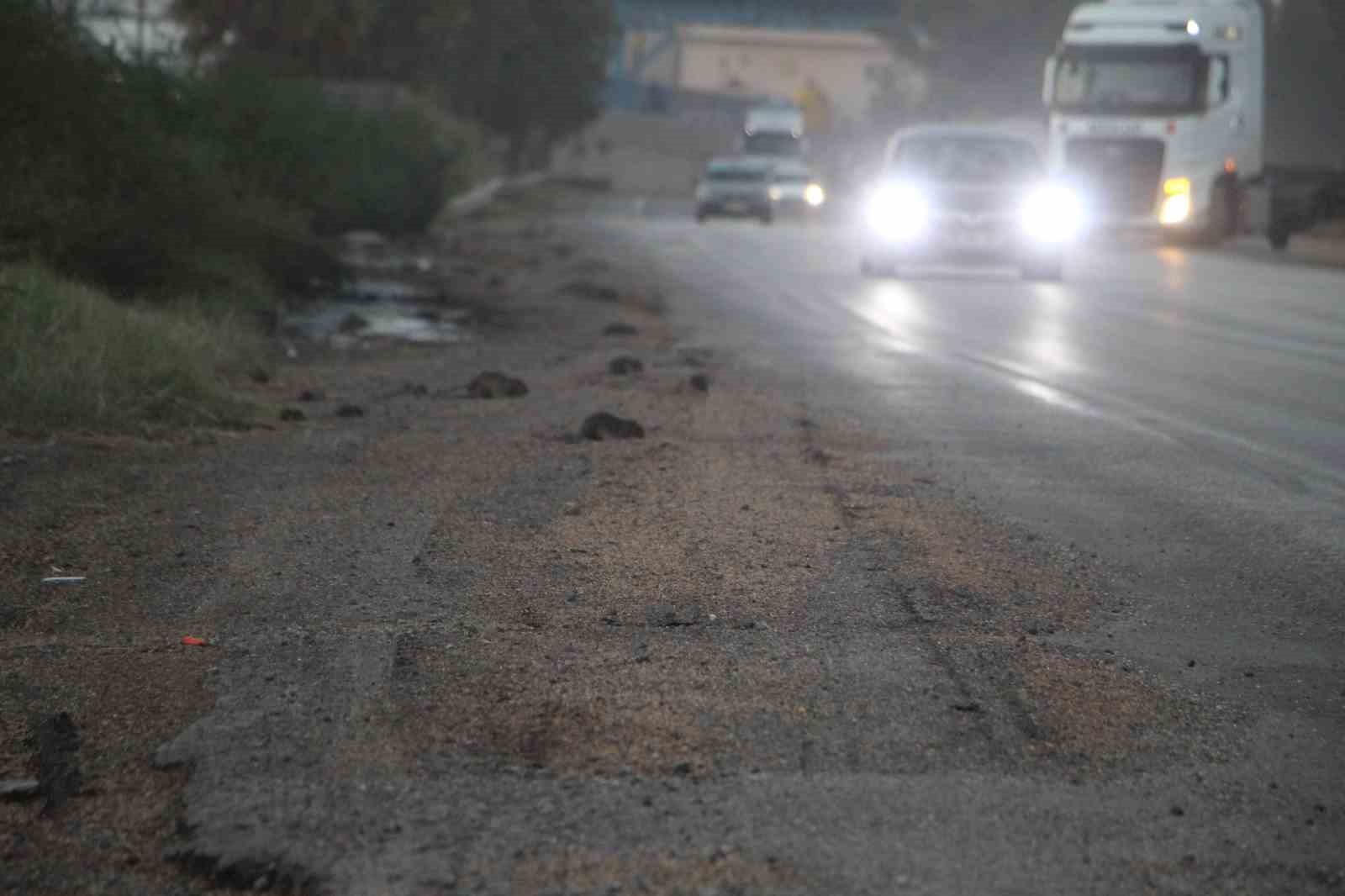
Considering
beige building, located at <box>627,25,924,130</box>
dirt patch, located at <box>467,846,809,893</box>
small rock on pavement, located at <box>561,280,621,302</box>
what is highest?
beige building, located at <box>627,25,924,130</box>

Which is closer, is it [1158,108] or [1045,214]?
[1045,214]

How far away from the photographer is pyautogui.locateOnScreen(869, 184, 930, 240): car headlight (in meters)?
25.4

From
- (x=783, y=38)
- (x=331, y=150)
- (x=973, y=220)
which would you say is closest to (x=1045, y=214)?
(x=973, y=220)

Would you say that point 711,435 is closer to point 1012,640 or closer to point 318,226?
point 1012,640

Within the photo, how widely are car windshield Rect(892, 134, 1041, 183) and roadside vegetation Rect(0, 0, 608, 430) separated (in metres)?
7.50

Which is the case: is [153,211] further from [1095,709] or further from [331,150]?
[1095,709]

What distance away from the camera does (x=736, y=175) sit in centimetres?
4666

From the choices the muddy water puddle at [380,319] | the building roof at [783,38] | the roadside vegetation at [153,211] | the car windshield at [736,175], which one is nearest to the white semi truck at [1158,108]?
the car windshield at [736,175]

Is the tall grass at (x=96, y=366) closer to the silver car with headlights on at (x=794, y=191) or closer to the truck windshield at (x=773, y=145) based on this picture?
the silver car with headlights on at (x=794, y=191)

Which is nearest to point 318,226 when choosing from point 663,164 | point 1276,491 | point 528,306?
point 528,306

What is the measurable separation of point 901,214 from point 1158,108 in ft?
39.4

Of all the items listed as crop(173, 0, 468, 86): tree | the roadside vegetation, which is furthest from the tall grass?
crop(173, 0, 468, 86): tree

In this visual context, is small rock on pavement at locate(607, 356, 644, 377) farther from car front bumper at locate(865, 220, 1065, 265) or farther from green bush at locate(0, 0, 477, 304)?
car front bumper at locate(865, 220, 1065, 265)

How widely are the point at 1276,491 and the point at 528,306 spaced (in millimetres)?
12099
